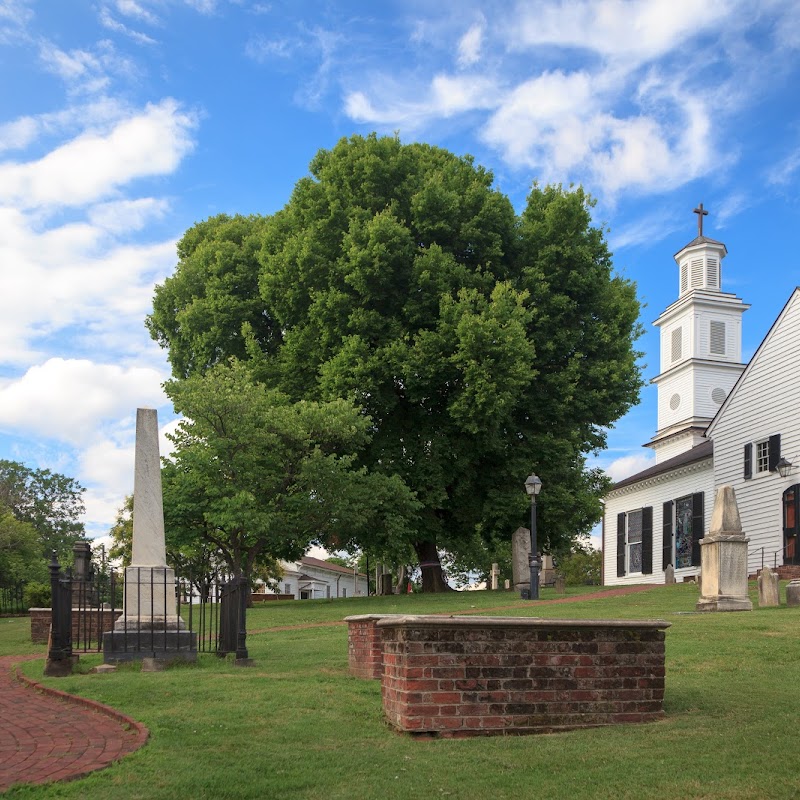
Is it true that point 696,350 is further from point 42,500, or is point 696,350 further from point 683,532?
point 42,500

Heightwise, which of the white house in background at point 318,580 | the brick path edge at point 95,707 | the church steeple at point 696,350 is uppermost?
the church steeple at point 696,350

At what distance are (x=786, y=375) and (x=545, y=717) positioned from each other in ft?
89.9

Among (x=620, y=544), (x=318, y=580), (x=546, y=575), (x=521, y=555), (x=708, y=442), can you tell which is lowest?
(x=318, y=580)

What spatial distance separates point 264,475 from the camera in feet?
86.8

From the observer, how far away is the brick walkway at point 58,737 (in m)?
6.18

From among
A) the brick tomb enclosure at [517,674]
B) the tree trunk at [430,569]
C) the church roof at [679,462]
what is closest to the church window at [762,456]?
the church roof at [679,462]

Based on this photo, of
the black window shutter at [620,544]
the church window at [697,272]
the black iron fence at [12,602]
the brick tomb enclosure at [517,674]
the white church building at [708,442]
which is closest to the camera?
the brick tomb enclosure at [517,674]

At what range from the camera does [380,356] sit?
92.3 feet

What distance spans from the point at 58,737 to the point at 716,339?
46.7 m

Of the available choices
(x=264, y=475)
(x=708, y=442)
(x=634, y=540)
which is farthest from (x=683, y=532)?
(x=264, y=475)

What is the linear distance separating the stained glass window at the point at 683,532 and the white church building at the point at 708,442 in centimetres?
4

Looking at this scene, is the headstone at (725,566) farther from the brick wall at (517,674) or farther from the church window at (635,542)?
the church window at (635,542)

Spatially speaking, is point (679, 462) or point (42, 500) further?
point (42, 500)

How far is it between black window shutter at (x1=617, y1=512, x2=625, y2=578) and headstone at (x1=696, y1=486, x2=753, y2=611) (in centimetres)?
2570
